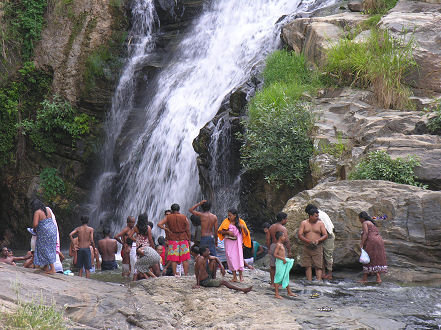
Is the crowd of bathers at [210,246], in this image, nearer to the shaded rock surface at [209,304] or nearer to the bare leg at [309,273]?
the bare leg at [309,273]

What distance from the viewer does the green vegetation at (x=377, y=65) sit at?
1366cm

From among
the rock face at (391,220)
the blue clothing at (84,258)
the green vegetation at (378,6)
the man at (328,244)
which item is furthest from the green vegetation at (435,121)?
the blue clothing at (84,258)

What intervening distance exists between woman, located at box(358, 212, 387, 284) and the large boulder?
6.12 m

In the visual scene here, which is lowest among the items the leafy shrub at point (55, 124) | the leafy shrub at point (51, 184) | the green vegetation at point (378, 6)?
the leafy shrub at point (51, 184)

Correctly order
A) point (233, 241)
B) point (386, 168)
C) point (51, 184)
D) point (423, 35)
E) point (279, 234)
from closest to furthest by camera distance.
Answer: point (279, 234) → point (233, 241) → point (386, 168) → point (423, 35) → point (51, 184)

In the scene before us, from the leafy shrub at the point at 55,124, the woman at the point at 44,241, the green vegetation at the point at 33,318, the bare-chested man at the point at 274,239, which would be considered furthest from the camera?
the leafy shrub at the point at 55,124

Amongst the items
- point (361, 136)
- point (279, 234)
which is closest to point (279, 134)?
point (361, 136)

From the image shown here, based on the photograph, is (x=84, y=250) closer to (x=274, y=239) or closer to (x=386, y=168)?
(x=274, y=239)

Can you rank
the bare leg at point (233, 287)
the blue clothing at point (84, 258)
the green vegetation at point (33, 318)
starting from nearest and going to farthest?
the green vegetation at point (33, 318) < the bare leg at point (233, 287) < the blue clothing at point (84, 258)

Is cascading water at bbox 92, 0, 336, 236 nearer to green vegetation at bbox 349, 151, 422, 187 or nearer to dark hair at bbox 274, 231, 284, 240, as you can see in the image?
green vegetation at bbox 349, 151, 422, 187

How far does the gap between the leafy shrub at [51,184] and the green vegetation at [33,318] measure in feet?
43.2

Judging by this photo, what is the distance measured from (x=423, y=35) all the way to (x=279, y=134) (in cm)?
481

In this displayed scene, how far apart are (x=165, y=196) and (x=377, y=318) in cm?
983

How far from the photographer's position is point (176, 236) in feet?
32.3
